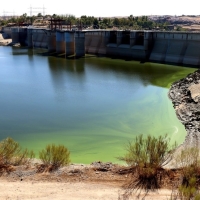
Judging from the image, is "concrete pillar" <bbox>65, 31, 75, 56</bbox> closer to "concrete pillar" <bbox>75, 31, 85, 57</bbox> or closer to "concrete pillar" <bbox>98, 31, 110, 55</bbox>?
"concrete pillar" <bbox>75, 31, 85, 57</bbox>

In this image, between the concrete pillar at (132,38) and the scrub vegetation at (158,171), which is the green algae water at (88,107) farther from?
the concrete pillar at (132,38)

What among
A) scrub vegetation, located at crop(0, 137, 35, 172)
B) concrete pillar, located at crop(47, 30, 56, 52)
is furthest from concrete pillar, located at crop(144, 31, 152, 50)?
scrub vegetation, located at crop(0, 137, 35, 172)

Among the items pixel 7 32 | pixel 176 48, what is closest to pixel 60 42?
pixel 176 48

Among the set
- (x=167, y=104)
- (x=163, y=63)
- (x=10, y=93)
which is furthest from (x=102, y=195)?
(x=163, y=63)

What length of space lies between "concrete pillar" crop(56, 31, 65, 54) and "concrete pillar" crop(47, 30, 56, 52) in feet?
6.80

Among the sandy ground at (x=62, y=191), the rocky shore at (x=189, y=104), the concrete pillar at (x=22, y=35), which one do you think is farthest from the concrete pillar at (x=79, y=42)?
the sandy ground at (x=62, y=191)

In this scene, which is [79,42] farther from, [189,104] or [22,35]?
[189,104]

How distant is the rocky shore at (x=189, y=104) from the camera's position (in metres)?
11.7

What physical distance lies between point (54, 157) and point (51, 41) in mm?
33548

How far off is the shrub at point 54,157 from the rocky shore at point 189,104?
4.89 m

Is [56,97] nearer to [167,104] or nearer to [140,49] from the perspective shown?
[167,104]

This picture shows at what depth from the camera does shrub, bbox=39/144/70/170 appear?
8258 millimetres

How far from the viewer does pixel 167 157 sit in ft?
29.0

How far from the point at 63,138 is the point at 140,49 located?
74.5 ft
